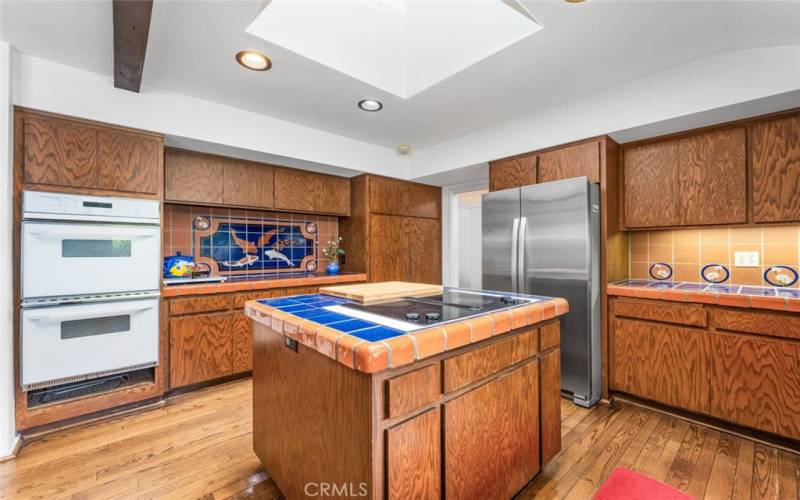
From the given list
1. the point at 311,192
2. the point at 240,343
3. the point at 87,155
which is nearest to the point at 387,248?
the point at 311,192

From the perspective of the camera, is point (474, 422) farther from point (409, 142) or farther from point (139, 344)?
point (409, 142)

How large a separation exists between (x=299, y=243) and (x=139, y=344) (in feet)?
5.99

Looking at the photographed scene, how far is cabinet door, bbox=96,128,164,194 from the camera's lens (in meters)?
2.35

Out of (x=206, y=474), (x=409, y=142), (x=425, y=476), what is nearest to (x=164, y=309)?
(x=206, y=474)

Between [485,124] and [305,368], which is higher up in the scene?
[485,124]

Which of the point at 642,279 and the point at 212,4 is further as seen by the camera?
the point at 642,279

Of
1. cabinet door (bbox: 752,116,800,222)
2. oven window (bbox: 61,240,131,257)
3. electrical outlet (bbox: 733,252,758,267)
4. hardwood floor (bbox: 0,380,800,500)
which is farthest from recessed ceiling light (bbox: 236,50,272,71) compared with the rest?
electrical outlet (bbox: 733,252,758,267)

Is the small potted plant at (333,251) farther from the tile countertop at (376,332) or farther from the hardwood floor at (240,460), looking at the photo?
the tile countertop at (376,332)

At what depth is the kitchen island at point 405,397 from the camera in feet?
3.34

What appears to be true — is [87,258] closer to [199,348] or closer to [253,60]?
[199,348]

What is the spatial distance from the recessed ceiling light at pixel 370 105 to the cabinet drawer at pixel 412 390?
7.50 feet

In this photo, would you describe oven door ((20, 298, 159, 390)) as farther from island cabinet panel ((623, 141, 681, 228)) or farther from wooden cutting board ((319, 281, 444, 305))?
island cabinet panel ((623, 141, 681, 228))

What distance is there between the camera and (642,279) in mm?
2980

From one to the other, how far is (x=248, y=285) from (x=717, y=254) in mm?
3763
